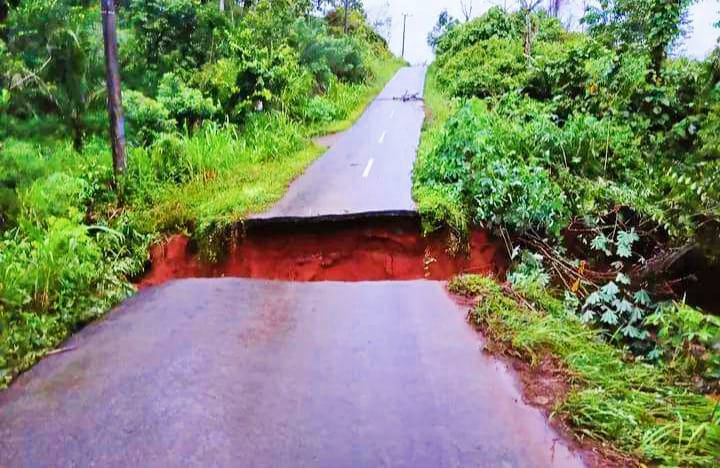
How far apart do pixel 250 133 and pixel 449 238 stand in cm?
679

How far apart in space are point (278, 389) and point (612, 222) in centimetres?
587

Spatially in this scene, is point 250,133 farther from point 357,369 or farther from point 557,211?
point 357,369

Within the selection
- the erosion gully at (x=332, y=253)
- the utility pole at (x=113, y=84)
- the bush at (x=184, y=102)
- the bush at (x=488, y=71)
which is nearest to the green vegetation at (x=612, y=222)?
the erosion gully at (x=332, y=253)

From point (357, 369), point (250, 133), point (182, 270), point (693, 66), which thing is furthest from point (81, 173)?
point (693, 66)

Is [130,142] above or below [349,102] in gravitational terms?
below

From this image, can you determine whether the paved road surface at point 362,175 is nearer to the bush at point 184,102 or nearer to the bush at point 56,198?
the bush at point 56,198

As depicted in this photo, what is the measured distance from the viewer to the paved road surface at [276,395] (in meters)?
3.71

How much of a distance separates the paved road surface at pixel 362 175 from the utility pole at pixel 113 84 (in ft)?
7.96

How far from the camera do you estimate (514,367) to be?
4.85 m

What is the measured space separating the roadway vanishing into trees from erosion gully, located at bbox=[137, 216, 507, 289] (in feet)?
3.51

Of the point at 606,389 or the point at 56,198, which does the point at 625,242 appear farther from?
the point at 56,198

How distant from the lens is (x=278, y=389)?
451 cm

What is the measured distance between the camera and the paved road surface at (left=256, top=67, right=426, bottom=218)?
8781 mm

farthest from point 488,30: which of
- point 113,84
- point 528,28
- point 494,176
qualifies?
point 113,84
